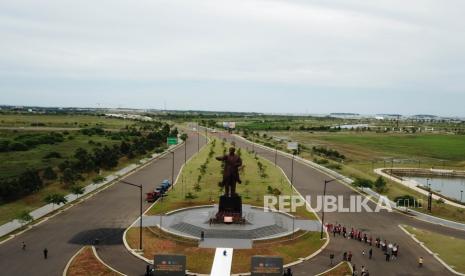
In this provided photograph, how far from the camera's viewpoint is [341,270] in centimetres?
4212

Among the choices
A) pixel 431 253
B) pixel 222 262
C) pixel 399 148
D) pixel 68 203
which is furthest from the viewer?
pixel 399 148

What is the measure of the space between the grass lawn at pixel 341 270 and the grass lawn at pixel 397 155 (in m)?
27.8

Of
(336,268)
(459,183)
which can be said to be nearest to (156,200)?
(336,268)

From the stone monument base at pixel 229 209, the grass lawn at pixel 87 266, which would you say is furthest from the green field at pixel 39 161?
the stone monument base at pixel 229 209

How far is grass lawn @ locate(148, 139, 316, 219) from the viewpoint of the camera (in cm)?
6756

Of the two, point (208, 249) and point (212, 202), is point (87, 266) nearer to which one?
point (208, 249)

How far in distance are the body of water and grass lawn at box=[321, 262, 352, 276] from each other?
5087cm

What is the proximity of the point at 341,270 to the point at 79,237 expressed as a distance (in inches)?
1107

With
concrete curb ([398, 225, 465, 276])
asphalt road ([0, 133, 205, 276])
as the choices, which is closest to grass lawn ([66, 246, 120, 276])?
asphalt road ([0, 133, 205, 276])

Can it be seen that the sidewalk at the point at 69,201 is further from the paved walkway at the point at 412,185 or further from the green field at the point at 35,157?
the paved walkway at the point at 412,185

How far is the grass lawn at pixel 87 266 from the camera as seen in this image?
132 ft

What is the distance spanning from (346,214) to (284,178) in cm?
2728

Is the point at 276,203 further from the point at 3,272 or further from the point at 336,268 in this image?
the point at 3,272

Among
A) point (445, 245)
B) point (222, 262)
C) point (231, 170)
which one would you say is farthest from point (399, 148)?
point (222, 262)
